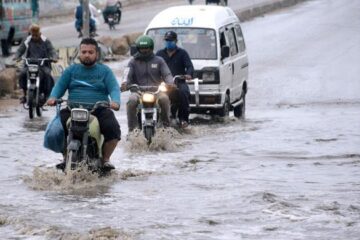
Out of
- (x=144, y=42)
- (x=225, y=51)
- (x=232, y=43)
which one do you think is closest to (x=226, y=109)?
(x=225, y=51)

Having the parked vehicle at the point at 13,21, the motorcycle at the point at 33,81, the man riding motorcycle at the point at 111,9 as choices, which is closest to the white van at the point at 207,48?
the motorcycle at the point at 33,81

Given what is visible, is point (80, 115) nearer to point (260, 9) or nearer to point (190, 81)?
point (190, 81)

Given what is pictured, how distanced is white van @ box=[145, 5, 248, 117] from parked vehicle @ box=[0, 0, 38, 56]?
571 inches

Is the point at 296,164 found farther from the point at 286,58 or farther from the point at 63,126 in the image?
the point at 286,58

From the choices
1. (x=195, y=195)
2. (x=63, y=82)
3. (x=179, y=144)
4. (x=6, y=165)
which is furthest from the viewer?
(x=179, y=144)

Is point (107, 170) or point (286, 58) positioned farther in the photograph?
point (286, 58)

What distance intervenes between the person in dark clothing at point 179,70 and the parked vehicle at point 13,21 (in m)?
16.5

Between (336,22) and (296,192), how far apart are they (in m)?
37.4

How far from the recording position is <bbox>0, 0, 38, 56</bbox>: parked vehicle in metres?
33.6

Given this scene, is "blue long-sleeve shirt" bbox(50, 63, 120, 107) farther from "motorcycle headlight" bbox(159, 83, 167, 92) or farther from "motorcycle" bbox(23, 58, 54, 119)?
"motorcycle" bbox(23, 58, 54, 119)

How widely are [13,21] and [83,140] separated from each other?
2342 centimetres

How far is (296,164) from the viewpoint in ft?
45.3

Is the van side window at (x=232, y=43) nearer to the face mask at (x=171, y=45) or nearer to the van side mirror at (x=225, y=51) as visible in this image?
the van side mirror at (x=225, y=51)

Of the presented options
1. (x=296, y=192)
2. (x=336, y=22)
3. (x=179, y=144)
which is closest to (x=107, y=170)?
(x=296, y=192)
